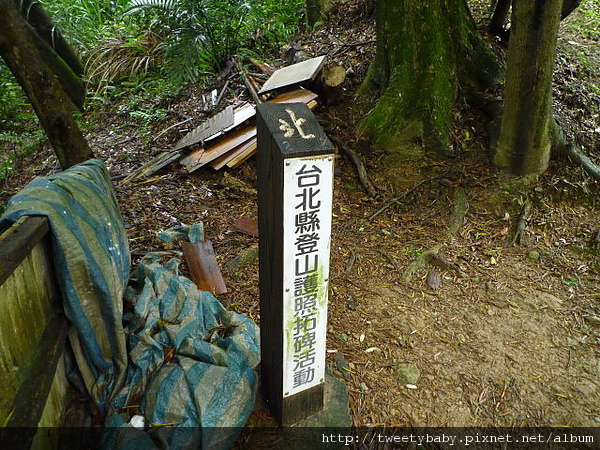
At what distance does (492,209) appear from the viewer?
13.5 feet

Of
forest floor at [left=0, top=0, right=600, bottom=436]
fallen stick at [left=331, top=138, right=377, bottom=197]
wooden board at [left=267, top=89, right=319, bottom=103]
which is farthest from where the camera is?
wooden board at [left=267, top=89, right=319, bottom=103]

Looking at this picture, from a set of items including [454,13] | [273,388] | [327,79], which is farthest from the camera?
[327,79]

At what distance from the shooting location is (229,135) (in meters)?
5.06

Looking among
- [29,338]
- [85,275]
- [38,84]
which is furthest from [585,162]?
[38,84]

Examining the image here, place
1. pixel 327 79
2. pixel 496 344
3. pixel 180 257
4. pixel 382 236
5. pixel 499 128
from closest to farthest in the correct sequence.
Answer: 1. pixel 496 344
2. pixel 180 257
3. pixel 382 236
4. pixel 499 128
5. pixel 327 79

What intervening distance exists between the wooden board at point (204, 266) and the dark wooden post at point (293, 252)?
112 centimetres

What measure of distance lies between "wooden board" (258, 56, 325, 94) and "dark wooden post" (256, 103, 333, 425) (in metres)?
3.34

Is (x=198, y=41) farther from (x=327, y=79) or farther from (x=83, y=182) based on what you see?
(x=83, y=182)

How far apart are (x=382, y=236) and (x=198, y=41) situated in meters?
4.31

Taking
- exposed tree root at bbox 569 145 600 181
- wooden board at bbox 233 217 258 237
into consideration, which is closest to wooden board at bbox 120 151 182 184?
wooden board at bbox 233 217 258 237

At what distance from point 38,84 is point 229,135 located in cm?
206

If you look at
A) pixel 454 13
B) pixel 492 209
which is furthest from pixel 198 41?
pixel 492 209

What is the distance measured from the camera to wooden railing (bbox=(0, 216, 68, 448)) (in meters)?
1.58

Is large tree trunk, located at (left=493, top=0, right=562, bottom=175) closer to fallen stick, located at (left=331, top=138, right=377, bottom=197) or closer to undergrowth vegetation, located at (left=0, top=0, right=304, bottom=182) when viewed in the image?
fallen stick, located at (left=331, top=138, right=377, bottom=197)
